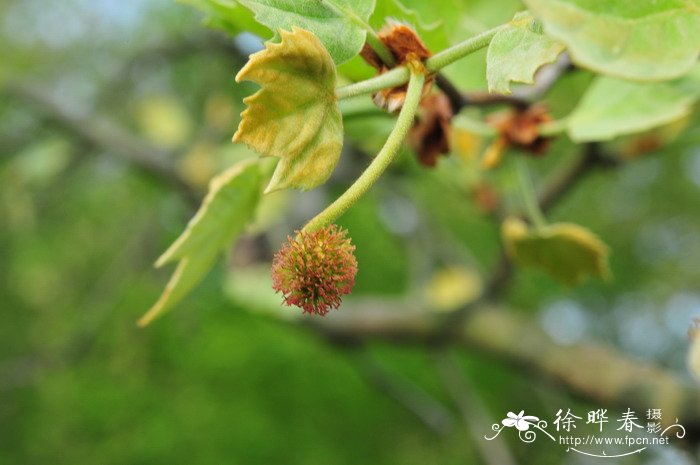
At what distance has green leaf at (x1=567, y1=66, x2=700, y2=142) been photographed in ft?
2.19

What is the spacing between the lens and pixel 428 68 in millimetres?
451

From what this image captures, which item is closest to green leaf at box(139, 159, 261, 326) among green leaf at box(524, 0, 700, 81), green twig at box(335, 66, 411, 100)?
green twig at box(335, 66, 411, 100)

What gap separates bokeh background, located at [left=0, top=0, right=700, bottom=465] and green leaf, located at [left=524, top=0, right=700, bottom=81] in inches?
12.7

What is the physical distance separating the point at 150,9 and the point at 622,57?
375 cm

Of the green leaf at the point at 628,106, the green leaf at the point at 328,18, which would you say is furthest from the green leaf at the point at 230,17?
the green leaf at the point at 628,106

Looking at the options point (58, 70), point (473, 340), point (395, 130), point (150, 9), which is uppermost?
point (150, 9)

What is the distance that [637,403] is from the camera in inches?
50.4

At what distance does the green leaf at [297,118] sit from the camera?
411mm

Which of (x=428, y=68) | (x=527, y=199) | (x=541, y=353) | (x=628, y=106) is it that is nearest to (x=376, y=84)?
(x=428, y=68)

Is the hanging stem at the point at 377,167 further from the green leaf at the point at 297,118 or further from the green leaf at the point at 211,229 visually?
the green leaf at the point at 211,229

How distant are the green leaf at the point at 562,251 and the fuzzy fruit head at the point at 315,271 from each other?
0.39m

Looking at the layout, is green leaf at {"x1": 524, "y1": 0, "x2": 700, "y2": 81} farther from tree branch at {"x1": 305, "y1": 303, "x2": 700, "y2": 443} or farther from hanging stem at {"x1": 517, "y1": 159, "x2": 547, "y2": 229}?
tree branch at {"x1": 305, "y1": 303, "x2": 700, "y2": 443}

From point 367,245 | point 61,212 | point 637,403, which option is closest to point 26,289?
point 61,212

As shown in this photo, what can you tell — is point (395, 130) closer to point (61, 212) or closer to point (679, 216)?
point (61, 212)
